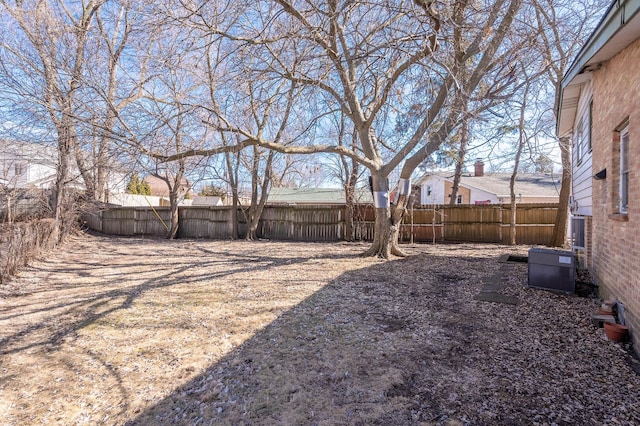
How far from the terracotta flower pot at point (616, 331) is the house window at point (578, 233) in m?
4.04

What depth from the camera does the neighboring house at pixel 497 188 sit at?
1903 centimetres

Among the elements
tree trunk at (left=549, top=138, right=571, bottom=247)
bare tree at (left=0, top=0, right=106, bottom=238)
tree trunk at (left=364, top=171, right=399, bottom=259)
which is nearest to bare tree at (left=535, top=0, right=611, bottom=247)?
tree trunk at (left=549, top=138, right=571, bottom=247)

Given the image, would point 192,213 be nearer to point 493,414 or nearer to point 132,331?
point 132,331

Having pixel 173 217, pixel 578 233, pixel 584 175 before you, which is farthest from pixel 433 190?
pixel 584 175

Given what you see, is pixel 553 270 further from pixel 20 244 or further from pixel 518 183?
pixel 518 183

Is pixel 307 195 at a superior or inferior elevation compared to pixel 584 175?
superior

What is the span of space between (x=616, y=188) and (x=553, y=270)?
1449 millimetres

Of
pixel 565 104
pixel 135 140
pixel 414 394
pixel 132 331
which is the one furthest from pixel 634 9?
pixel 135 140

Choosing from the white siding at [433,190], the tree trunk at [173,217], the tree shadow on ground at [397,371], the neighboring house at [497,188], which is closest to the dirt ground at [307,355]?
the tree shadow on ground at [397,371]

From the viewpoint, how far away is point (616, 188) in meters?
4.21

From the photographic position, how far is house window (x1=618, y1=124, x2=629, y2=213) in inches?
155

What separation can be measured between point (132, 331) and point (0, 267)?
12.6 ft

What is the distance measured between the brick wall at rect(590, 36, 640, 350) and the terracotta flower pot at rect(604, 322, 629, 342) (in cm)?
7

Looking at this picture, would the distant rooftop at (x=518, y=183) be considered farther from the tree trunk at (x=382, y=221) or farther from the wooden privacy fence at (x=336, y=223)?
the tree trunk at (x=382, y=221)
